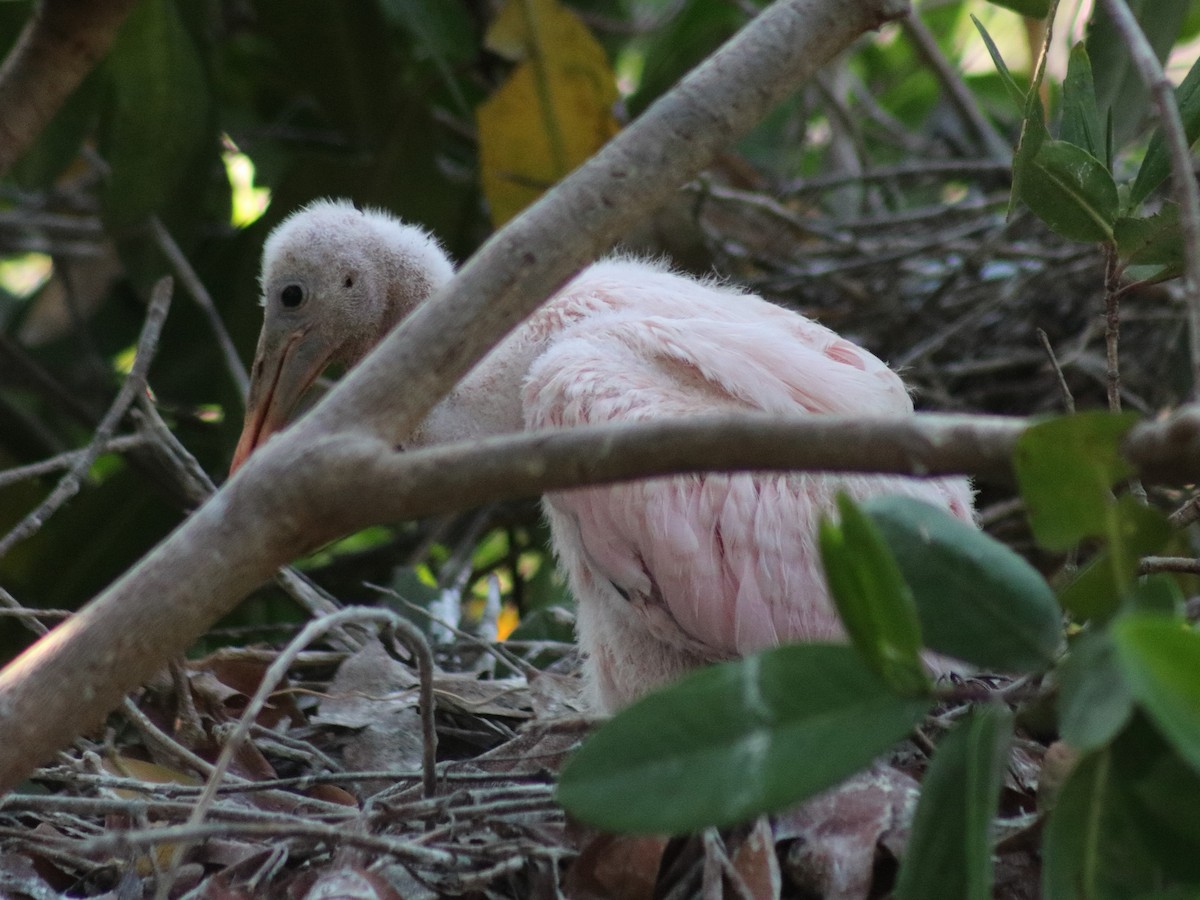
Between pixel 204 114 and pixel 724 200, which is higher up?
pixel 204 114

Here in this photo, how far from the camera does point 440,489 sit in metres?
1.08

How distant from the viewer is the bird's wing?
1.88m

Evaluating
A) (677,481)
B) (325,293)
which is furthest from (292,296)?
(677,481)

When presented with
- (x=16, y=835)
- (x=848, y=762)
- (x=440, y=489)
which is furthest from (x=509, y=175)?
(x=848, y=762)

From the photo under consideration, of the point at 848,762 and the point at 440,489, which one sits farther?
the point at 440,489

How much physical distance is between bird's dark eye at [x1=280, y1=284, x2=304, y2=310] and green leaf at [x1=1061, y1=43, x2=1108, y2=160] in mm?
1345

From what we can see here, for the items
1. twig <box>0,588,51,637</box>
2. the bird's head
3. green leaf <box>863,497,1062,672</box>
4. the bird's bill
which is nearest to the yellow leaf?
the bird's head

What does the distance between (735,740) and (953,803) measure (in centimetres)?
15

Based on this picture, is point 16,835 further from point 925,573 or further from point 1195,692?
point 1195,692

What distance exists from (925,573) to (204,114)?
2.74 metres

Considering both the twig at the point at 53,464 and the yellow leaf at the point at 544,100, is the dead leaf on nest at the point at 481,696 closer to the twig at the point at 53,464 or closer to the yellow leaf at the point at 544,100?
the twig at the point at 53,464

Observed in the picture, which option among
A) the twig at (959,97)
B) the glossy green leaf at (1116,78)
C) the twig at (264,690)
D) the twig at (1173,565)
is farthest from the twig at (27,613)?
the twig at (959,97)

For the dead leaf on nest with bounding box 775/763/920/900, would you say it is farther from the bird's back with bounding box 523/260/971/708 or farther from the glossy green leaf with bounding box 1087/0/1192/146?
the glossy green leaf with bounding box 1087/0/1192/146

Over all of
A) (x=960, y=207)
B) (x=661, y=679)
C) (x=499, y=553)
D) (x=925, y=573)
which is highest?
(x=925, y=573)
